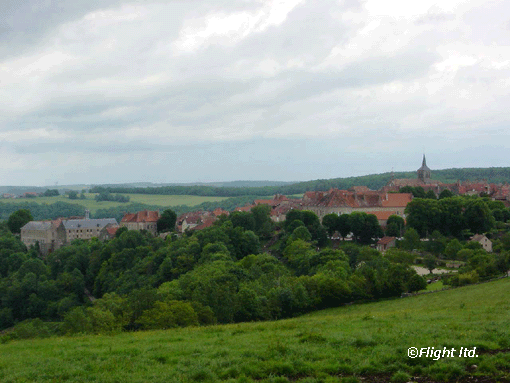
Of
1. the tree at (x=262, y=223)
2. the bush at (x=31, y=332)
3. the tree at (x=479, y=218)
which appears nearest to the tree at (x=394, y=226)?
the tree at (x=479, y=218)

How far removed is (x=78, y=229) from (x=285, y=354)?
359 ft

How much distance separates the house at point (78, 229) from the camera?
11125cm

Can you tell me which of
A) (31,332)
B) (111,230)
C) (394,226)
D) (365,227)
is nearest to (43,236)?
(111,230)

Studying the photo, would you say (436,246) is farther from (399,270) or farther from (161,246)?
(161,246)

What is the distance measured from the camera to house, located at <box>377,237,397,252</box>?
68900 mm

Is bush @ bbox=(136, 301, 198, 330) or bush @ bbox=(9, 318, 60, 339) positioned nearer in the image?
bush @ bbox=(136, 301, 198, 330)

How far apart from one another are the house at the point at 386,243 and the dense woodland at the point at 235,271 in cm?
313

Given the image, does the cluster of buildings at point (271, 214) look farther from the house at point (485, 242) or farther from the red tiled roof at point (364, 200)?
the house at point (485, 242)

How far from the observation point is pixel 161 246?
77312mm

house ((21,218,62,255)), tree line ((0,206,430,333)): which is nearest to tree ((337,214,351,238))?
tree line ((0,206,430,333))

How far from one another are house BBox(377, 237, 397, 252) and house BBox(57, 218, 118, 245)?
225ft

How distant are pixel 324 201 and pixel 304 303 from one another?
5756 centimetres

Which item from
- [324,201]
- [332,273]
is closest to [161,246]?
[324,201]

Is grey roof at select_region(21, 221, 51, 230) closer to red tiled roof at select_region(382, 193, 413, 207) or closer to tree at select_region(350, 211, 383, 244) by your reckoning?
tree at select_region(350, 211, 383, 244)
